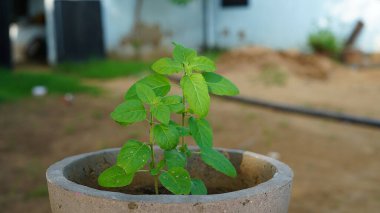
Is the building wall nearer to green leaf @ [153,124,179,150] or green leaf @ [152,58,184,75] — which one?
green leaf @ [152,58,184,75]

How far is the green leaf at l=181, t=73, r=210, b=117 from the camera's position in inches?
58.4

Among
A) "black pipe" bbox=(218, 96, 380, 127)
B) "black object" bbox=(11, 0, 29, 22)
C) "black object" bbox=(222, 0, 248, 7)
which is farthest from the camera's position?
"black object" bbox=(11, 0, 29, 22)

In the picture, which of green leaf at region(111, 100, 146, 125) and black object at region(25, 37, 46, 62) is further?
black object at region(25, 37, 46, 62)

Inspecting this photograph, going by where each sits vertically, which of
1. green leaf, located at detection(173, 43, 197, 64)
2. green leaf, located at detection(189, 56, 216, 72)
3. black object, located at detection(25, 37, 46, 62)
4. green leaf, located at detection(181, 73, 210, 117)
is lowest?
black object, located at detection(25, 37, 46, 62)

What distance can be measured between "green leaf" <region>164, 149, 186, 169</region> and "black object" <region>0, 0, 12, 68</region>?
9.24 meters

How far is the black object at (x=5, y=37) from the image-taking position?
32.9 feet

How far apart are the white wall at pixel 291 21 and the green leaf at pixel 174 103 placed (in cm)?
1020

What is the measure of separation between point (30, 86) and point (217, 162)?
21.4 feet

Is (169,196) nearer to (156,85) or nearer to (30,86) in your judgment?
(156,85)

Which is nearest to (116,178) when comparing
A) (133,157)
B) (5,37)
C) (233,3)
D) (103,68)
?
(133,157)

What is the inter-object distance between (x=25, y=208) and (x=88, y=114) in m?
2.55

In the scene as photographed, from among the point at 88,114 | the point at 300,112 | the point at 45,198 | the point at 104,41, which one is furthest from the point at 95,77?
the point at 45,198

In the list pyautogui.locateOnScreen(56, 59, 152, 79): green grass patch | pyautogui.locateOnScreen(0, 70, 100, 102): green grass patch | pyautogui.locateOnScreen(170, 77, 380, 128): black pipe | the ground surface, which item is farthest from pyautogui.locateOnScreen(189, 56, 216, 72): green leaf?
pyautogui.locateOnScreen(56, 59, 152, 79): green grass patch

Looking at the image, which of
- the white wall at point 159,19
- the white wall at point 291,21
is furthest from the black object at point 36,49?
the white wall at point 291,21
